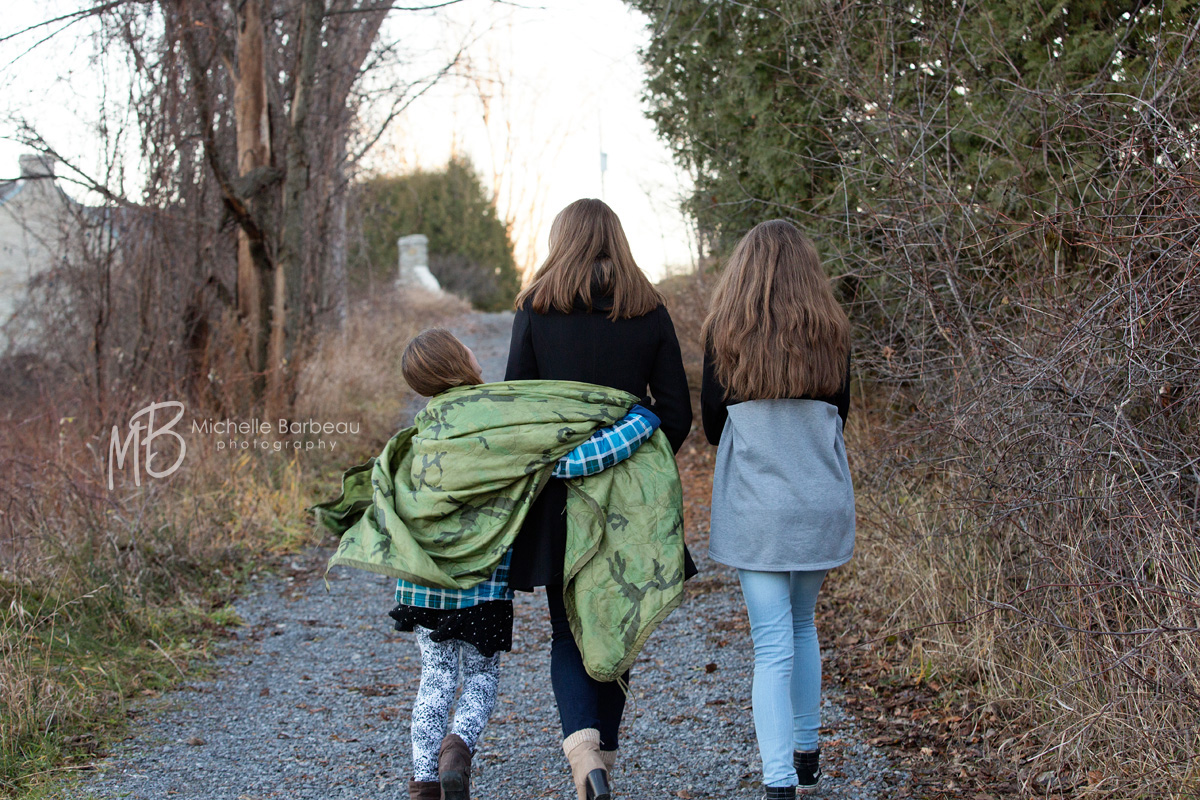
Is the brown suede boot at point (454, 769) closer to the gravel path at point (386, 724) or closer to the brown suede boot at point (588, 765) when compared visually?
the brown suede boot at point (588, 765)

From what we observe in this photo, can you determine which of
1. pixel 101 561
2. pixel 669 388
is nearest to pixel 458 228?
pixel 101 561

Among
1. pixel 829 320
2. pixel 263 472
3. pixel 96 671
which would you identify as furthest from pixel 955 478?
pixel 263 472

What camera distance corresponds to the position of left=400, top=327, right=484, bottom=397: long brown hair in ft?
9.20

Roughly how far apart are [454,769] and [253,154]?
5.92 metres

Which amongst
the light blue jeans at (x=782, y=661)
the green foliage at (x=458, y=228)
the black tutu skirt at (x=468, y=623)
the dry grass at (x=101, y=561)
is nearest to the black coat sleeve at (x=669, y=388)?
the light blue jeans at (x=782, y=661)

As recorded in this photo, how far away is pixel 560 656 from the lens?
2.73 m

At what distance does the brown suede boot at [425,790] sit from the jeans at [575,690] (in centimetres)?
42

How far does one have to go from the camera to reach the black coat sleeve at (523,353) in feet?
9.23

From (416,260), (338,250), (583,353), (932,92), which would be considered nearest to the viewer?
(583,353)

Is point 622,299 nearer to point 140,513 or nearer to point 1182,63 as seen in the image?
point 1182,63

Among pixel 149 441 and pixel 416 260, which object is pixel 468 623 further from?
pixel 416 260

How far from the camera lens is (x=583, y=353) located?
2775mm

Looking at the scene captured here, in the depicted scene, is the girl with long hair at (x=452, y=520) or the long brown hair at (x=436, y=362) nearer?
the girl with long hair at (x=452, y=520)

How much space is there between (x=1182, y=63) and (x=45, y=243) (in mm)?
7413
